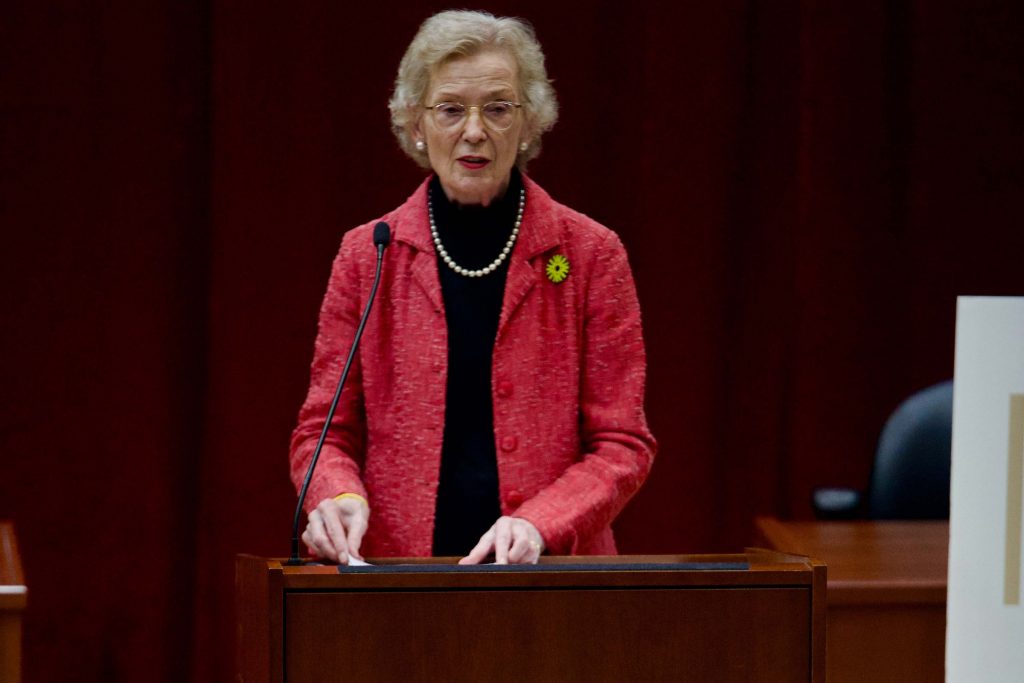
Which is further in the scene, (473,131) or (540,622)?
(473,131)

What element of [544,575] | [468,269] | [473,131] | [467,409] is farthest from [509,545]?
[473,131]

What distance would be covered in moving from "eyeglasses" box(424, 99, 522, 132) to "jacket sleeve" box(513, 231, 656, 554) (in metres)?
0.21

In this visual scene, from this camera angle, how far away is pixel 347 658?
1379 millimetres

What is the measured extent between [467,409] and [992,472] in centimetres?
83

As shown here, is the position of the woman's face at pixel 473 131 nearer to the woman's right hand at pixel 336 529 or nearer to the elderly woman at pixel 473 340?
the elderly woman at pixel 473 340

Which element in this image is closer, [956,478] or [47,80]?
[956,478]

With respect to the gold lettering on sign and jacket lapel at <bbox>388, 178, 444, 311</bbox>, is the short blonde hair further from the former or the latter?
the gold lettering on sign

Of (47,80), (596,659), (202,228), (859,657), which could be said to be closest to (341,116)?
(202,228)

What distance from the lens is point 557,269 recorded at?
1.90m

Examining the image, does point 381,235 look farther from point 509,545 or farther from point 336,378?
point 509,545

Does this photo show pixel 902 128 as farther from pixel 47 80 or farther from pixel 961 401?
pixel 961 401

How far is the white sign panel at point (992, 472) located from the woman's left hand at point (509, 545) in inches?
19.8

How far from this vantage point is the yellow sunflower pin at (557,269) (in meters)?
1.90

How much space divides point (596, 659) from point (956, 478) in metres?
0.40
